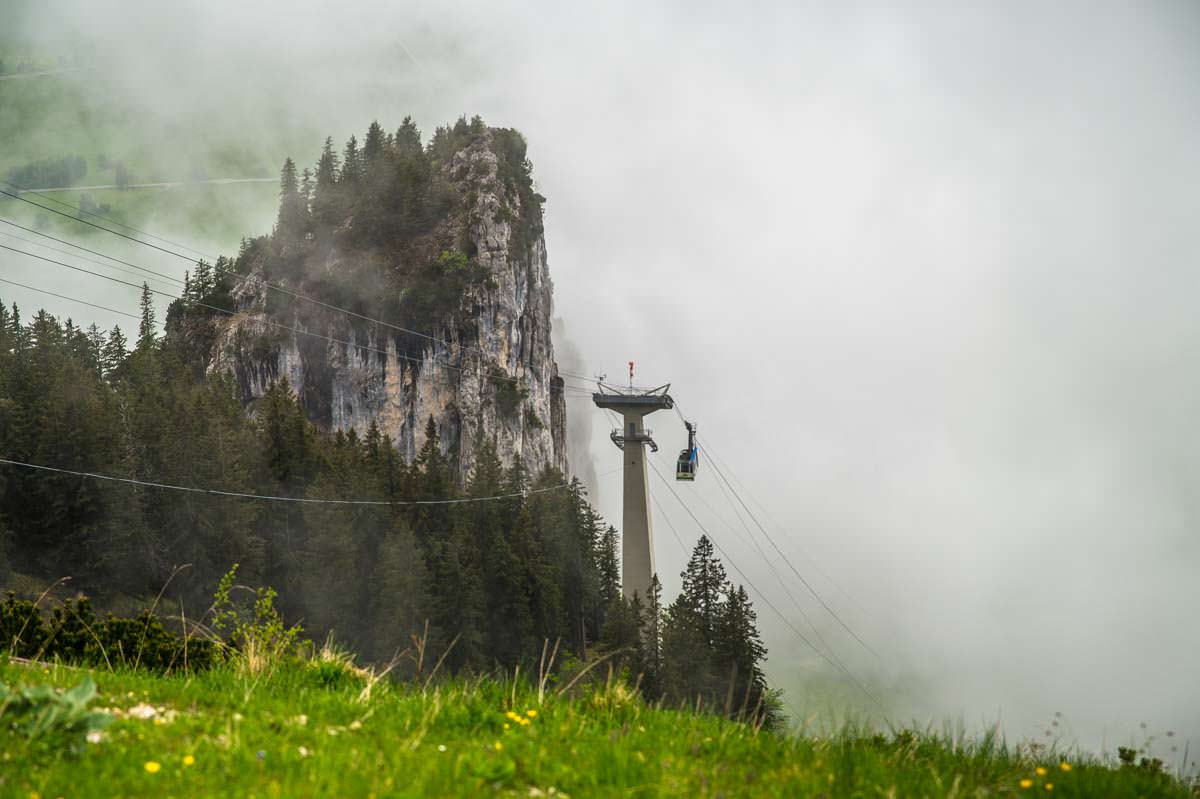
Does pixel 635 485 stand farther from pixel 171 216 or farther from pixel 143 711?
pixel 171 216

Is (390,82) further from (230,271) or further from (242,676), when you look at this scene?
(242,676)

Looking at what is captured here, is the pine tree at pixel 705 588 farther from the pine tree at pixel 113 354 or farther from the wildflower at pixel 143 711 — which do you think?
the pine tree at pixel 113 354

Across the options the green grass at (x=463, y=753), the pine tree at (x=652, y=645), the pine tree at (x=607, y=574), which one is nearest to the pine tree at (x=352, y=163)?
the pine tree at (x=607, y=574)

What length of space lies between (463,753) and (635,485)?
2645 inches

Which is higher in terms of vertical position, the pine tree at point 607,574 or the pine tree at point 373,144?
the pine tree at point 373,144

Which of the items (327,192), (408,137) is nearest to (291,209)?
(327,192)

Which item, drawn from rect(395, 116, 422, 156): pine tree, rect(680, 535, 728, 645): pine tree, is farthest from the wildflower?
rect(395, 116, 422, 156): pine tree

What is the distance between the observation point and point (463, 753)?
5.65 m

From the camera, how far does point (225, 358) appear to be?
11081 cm

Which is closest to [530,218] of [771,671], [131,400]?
[131,400]

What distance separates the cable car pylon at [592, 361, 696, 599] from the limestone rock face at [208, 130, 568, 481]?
30.3 meters

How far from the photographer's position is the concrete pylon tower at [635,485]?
69562 millimetres

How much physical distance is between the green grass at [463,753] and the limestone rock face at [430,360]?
3742 inches

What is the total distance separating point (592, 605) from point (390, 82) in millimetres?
126064
